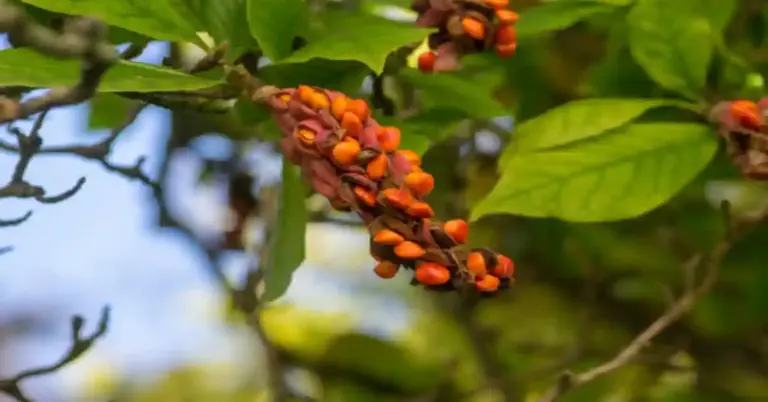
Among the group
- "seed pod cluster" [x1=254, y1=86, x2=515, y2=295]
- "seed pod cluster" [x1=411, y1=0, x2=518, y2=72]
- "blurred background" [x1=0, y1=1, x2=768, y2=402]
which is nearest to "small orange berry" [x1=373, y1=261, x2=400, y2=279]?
"seed pod cluster" [x1=254, y1=86, x2=515, y2=295]

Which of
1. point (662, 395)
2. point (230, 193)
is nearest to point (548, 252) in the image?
point (662, 395)

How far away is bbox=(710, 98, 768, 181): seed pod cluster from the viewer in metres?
0.36

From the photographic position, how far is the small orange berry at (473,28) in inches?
14.2

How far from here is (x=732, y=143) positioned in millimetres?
374

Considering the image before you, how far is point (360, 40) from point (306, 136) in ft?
0.20

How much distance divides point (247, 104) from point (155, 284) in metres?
0.60

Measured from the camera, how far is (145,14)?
35 centimetres

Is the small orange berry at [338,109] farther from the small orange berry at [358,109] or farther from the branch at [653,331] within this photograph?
the branch at [653,331]

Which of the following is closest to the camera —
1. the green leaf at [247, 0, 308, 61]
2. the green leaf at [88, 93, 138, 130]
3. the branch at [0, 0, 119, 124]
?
the branch at [0, 0, 119, 124]

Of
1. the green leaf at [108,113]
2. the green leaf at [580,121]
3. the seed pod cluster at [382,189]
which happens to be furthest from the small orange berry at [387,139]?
the green leaf at [108,113]

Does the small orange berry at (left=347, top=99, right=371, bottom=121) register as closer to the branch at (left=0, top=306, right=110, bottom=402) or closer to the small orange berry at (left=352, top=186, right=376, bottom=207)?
the small orange berry at (left=352, top=186, right=376, bottom=207)

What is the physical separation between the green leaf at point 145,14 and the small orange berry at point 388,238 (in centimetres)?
12

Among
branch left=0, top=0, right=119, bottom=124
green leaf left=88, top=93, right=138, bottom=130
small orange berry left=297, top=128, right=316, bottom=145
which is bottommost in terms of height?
green leaf left=88, top=93, right=138, bottom=130

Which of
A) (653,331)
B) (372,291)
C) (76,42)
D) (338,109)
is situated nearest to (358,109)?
(338,109)
